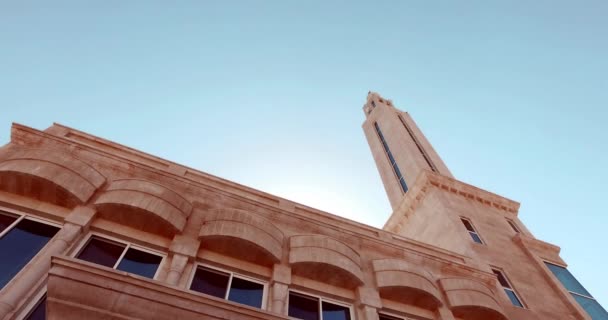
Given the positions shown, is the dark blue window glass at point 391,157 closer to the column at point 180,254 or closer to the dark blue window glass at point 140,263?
the column at point 180,254

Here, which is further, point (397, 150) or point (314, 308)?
point (397, 150)

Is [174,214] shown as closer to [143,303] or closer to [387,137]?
[143,303]

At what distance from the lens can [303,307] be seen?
1048cm

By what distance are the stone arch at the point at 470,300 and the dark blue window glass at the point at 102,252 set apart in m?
9.33

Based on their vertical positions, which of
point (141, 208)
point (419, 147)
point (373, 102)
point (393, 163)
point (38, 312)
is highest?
point (373, 102)

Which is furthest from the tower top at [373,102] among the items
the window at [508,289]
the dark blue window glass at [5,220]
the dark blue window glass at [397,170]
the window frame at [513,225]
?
the dark blue window glass at [5,220]

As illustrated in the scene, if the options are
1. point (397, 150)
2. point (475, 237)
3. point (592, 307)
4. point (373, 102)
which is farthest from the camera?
point (373, 102)

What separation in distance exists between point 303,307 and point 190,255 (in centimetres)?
317

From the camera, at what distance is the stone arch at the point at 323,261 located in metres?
11.0

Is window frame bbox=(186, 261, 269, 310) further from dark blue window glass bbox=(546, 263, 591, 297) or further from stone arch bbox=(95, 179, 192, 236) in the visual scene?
dark blue window glass bbox=(546, 263, 591, 297)

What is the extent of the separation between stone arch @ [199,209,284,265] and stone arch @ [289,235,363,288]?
0.51 m

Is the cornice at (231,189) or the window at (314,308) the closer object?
the window at (314,308)

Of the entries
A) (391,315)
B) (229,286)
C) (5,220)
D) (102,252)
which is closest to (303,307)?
(229,286)

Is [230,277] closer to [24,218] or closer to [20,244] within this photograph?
[20,244]
